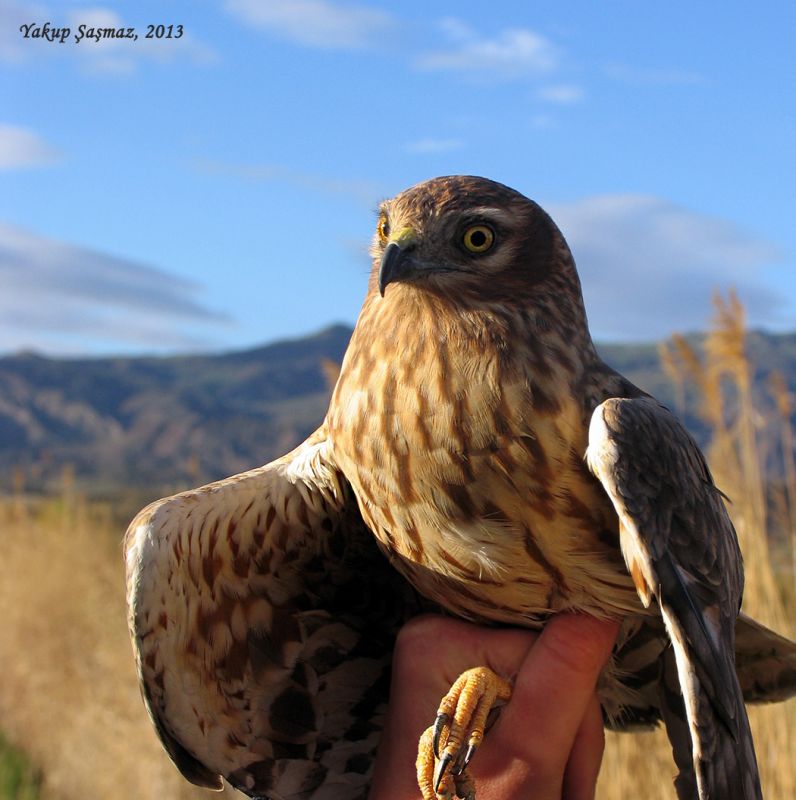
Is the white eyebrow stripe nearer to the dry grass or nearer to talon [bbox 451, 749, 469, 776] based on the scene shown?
talon [bbox 451, 749, 469, 776]

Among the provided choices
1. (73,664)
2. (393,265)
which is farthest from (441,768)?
(73,664)

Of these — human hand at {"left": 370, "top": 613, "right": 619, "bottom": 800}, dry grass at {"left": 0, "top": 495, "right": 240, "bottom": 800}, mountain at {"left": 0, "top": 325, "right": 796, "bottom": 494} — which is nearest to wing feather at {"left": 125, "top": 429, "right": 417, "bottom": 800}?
human hand at {"left": 370, "top": 613, "right": 619, "bottom": 800}

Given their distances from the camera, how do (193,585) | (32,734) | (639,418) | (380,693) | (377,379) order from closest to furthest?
(639,418)
(377,379)
(193,585)
(380,693)
(32,734)

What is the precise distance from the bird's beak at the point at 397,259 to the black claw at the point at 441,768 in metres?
1.29

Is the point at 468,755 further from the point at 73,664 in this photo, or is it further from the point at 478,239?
the point at 73,664

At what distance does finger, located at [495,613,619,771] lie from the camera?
283cm

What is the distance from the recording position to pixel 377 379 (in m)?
2.96

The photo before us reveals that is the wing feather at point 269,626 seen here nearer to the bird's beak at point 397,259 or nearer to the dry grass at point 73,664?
the bird's beak at point 397,259

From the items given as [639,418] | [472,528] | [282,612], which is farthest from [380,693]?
[639,418]

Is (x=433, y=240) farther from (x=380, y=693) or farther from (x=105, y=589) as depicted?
(x=105, y=589)

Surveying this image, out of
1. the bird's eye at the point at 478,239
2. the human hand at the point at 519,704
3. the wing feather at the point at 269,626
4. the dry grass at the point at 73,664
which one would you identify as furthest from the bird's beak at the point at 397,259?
the dry grass at the point at 73,664

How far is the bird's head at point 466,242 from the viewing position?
2959 millimetres

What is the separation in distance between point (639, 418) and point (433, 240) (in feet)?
2.60

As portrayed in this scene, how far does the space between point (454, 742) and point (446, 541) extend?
0.55 meters
